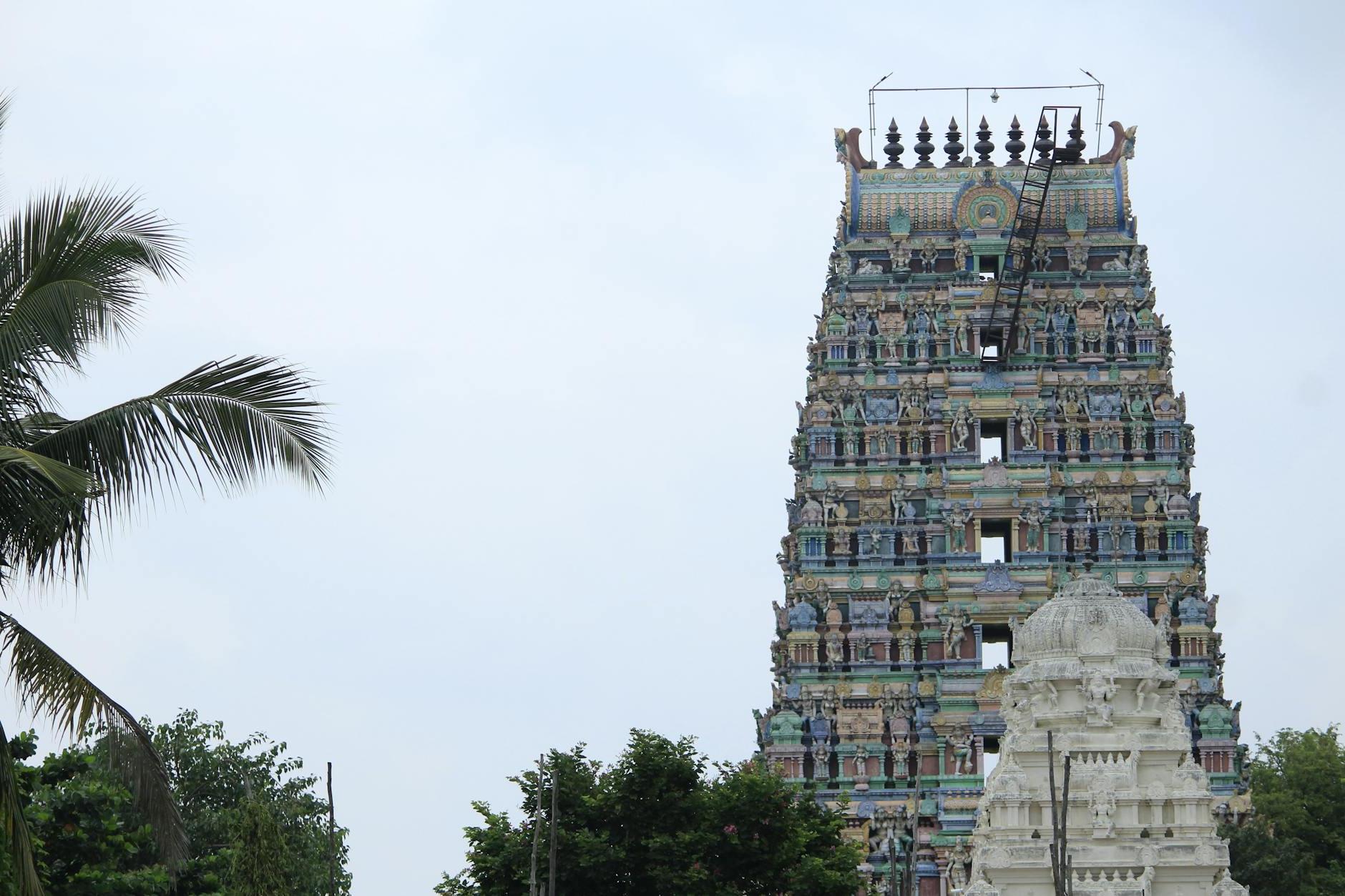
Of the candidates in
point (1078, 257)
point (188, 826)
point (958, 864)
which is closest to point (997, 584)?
point (958, 864)

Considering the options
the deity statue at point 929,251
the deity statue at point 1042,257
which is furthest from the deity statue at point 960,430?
the deity statue at point 1042,257

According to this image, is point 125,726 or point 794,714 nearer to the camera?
point 125,726

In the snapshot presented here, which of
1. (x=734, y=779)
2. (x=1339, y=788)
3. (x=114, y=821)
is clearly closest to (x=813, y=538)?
(x=1339, y=788)

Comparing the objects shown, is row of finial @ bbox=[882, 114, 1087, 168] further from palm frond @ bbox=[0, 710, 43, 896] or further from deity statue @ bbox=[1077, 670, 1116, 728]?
palm frond @ bbox=[0, 710, 43, 896]

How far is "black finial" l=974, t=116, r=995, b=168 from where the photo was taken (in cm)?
7950

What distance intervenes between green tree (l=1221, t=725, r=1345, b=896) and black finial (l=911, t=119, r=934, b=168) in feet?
73.2

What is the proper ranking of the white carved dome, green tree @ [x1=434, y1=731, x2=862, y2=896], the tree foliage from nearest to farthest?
the tree foliage, green tree @ [x1=434, y1=731, x2=862, y2=896], the white carved dome

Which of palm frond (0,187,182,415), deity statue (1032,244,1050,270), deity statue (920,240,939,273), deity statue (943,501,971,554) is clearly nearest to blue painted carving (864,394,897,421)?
deity statue (943,501,971,554)

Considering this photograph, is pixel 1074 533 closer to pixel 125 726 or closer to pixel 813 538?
pixel 813 538

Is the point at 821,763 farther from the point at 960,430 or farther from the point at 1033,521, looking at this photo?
the point at 960,430

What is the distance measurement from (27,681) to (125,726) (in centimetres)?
88

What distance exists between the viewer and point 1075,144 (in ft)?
259

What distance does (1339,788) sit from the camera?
74.9 m

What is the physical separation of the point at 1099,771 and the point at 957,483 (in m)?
20.3
